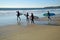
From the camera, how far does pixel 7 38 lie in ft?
38.5

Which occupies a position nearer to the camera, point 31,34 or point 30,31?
point 31,34

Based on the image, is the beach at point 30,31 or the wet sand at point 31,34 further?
the beach at point 30,31

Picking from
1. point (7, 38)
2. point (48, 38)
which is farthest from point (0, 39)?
point (48, 38)

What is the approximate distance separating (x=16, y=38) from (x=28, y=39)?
1000 mm

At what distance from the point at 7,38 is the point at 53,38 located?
3136 mm

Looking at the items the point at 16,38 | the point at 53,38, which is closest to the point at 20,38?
the point at 16,38

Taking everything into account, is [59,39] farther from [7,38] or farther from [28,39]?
[7,38]

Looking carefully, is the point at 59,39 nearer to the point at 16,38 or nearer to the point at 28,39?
the point at 28,39

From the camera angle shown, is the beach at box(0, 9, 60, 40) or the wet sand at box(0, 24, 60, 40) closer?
the wet sand at box(0, 24, 60, 40)

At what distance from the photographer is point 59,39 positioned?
10.6 meters

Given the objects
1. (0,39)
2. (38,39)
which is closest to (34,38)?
(38,39)

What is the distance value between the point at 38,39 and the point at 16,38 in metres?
1.60

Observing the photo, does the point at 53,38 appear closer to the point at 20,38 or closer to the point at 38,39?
the point at 38,39

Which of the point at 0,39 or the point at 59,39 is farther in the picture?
the point at 0,39
